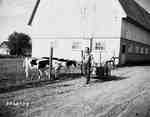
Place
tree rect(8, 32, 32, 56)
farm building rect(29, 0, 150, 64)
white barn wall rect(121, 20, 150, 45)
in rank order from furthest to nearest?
tree rect(8, 32, 32, 56)
white barn wall rect(121, 20, 150, 45)
farm building rect(29, 0, 150, 64)

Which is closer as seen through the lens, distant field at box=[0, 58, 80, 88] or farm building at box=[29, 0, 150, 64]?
distant field at box=[0, 58, 80, 88]

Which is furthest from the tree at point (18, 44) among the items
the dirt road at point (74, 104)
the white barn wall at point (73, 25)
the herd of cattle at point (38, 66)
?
the dirt road at point (74, 104)

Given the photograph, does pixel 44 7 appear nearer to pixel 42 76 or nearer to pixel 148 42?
pixel 42 76

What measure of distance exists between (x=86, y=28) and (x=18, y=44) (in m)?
46.9

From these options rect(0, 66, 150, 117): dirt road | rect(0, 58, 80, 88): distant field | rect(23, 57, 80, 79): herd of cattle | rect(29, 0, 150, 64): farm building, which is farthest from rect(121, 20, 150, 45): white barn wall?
rect(0, 66, 150, 117): dirt road

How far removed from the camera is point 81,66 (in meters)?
12.4

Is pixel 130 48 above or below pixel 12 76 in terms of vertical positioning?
above

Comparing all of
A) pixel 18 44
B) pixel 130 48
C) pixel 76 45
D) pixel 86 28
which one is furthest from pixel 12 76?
pixel 18 44

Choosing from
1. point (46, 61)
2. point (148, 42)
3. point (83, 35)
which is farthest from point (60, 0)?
point (148, 42)

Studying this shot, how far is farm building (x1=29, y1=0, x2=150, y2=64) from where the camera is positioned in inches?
755

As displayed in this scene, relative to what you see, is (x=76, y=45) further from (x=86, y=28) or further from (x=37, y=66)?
(x=37, y=66)

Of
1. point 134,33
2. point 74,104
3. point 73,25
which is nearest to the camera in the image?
point 74,104

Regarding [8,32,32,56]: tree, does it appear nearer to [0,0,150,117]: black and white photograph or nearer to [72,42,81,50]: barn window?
[0,0,150,117]: black and white photograph

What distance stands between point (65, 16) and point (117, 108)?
1801 centimetres
